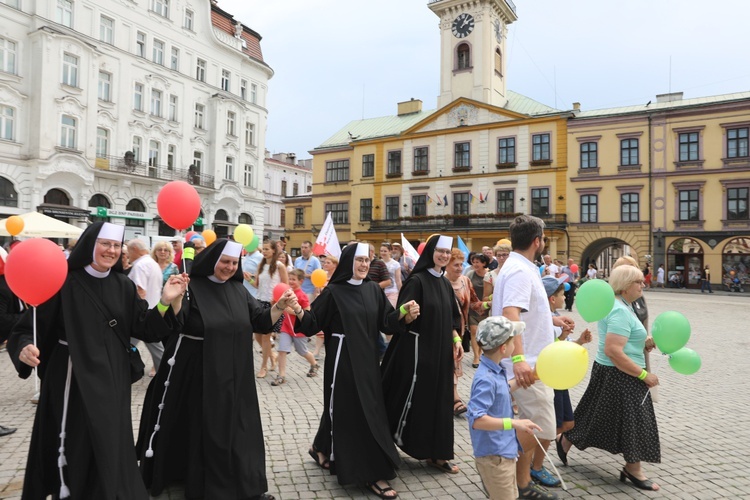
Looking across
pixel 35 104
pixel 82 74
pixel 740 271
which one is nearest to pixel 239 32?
pixel 82 74

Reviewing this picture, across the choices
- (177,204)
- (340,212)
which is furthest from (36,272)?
(340,212)

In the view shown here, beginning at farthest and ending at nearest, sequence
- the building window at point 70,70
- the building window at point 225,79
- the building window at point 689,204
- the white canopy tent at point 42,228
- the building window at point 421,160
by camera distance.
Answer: the building window at point 421,160, the building window at point 225,79, the building window at point 689,204, the building window at point 70,70, the white canopy tent at point 42,228

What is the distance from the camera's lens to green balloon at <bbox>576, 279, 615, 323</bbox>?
159 inches

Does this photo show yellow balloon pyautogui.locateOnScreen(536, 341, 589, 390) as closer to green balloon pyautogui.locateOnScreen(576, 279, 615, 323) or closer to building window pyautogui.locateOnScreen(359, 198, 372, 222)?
green balloon pyautogui.locateOnScreen(576, 279, 615, 323)

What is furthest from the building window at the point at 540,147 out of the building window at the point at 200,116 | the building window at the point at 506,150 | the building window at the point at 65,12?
the building window at the point at 65,12

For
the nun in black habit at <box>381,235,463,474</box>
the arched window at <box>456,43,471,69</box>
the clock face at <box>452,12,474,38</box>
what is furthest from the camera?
the arched window at <box>456,43,471,69</box>

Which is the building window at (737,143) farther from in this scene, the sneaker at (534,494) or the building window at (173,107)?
the sneaker at (534,494)

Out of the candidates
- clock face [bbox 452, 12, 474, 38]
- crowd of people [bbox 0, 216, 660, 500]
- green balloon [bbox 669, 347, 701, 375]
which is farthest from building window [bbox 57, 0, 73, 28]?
green balloon [bbox 669, 347, 701, 375]

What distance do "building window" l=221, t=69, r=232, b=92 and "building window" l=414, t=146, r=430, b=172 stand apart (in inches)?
586

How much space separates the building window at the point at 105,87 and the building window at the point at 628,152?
1252 inches

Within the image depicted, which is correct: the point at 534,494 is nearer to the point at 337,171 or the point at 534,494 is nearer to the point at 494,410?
the point at 494,410

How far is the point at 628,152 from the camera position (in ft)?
111

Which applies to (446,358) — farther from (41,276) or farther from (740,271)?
(740,271)

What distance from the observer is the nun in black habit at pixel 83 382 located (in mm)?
3164
